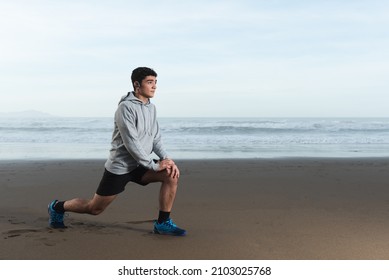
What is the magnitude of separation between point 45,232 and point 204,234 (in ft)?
5.47

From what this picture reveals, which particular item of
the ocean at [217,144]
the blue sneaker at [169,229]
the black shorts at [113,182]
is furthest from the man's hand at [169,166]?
the ocean at [217,144]

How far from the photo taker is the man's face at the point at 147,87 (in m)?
4.37

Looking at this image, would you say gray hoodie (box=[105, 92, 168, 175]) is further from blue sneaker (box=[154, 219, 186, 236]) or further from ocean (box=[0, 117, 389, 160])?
ocean (box=[0, 117, 389, 160])

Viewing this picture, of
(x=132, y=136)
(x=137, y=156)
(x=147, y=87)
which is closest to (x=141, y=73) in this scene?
(x=147, y=87)

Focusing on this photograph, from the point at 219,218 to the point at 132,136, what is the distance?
1.76 meters

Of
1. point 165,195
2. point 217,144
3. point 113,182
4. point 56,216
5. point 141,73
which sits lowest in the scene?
point 217,144

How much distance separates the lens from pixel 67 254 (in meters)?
3.86

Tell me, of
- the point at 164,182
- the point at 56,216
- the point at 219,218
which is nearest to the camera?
the point at 164,182

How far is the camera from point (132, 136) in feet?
13.8

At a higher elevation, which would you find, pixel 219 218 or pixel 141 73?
pixel 141 73

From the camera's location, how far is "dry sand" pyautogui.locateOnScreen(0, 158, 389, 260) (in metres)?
3.98

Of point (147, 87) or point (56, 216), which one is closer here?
point (147, 87)

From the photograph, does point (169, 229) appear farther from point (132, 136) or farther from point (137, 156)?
point (132, 136)
